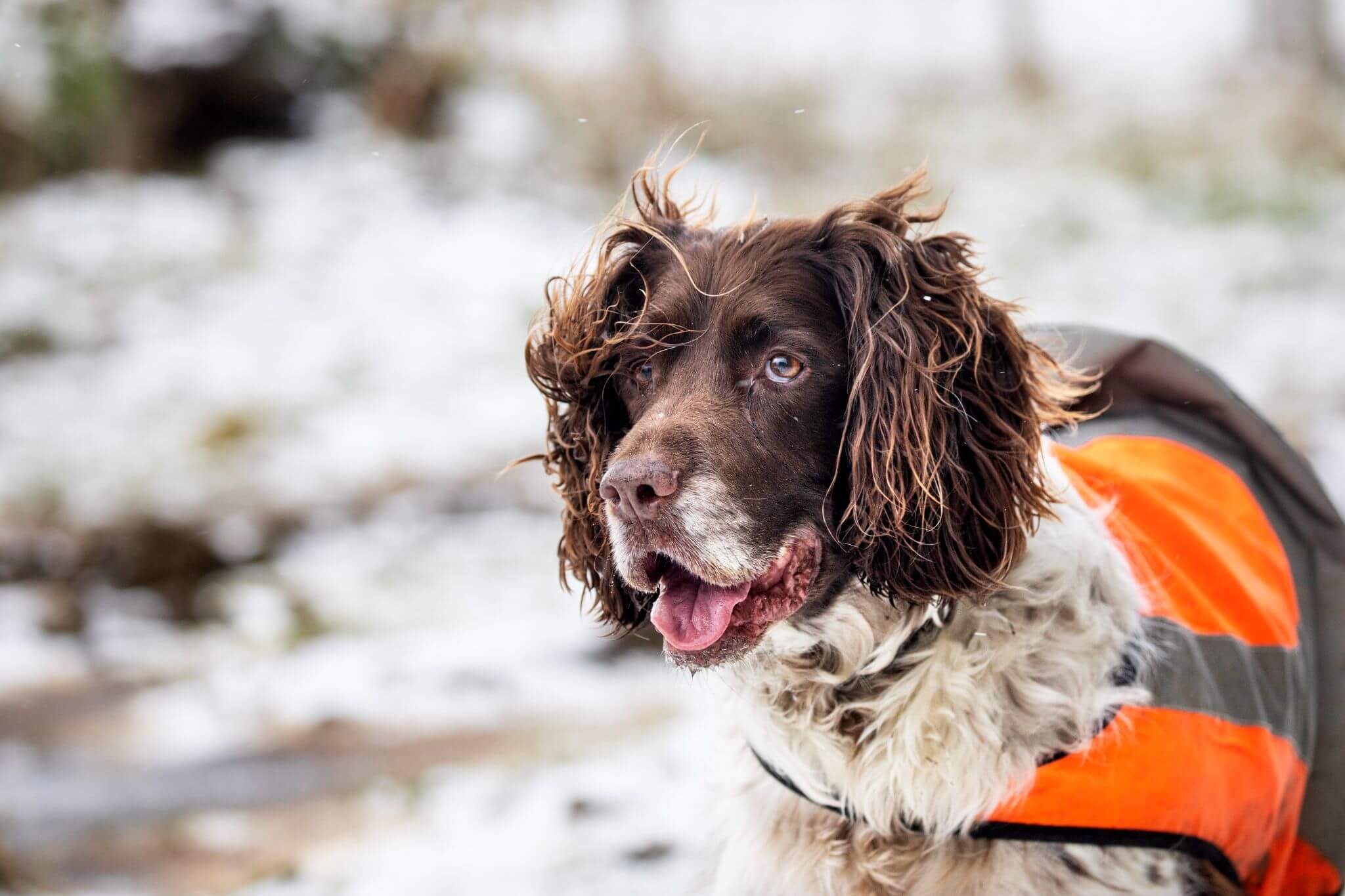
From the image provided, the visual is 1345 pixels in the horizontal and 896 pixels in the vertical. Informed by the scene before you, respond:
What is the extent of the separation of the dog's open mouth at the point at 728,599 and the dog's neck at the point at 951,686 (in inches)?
4.2

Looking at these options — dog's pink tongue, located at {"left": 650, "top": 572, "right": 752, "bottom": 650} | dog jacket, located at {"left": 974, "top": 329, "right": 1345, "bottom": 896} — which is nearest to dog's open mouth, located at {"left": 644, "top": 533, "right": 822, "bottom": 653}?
dog's pink tongue, located at {"left": 650, "top": 572, "right": 752, "bottom": 650}

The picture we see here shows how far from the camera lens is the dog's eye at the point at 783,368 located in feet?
8.39

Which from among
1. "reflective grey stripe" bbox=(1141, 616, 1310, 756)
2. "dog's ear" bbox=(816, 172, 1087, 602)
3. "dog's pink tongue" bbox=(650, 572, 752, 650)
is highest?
"dog's ear" bbox=(816, 172, 1087, 602)

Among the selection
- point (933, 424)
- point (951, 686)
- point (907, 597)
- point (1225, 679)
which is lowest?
point (1225, 679)

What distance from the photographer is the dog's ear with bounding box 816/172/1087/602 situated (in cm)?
241

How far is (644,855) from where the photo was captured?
3.71 meters

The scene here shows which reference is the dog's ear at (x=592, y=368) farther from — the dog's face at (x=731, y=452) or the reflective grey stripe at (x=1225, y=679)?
the reflective grey stripe at (x=1225, y=679)

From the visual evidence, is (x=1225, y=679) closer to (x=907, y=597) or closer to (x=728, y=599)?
(x=907, y=597)

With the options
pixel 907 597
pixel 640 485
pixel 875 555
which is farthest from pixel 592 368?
pixel 907 597

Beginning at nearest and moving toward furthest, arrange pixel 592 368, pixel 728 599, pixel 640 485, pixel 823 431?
pixel 640 485 → pixel 728 599 → pixel 823 431 → pixel 592 368

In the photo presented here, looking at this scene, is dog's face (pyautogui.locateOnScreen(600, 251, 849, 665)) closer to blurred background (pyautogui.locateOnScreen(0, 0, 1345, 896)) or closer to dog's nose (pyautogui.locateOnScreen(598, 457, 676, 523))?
dog's nose (pyautogui.locateOnScreen(598, 457, 676, 523))

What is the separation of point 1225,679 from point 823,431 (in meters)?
1.03

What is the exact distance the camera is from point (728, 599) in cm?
243

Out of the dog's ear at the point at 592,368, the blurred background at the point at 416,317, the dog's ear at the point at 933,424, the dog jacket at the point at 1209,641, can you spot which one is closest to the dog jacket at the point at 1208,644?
the dog jacket at the point at 1209,641
